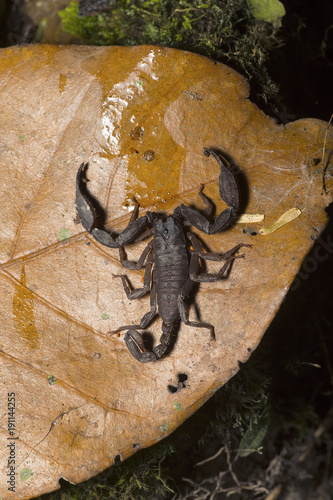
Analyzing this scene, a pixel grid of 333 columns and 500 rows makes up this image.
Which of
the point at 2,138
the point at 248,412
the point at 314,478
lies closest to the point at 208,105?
the point at 2,138

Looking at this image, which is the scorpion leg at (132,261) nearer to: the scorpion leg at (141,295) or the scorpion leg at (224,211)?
the scorpion leg at (141,295)

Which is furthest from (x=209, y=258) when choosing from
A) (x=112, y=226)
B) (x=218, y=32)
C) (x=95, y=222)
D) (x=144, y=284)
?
(x=218, y=32)

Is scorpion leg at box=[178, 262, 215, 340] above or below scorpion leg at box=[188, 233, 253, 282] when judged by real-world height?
below

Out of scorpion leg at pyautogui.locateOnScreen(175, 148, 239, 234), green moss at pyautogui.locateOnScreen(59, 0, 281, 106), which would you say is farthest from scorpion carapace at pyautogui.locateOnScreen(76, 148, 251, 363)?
green moss at pyautogui.locateOnScreen(59, 0, 281, 106)

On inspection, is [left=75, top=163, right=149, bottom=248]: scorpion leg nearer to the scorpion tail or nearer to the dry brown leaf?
the dry brown leaf

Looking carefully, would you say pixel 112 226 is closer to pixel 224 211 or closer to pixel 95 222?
pixel 95 222

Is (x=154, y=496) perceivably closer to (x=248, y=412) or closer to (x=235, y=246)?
(x=248, y=412)

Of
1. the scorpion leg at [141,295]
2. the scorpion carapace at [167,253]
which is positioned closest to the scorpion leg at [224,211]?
the scorpion carapace at [167,253]
